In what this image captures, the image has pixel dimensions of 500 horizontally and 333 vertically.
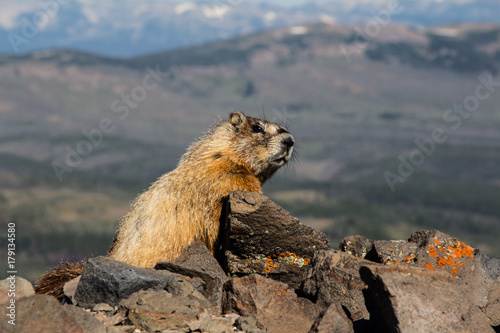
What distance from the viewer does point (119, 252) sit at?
689 inches

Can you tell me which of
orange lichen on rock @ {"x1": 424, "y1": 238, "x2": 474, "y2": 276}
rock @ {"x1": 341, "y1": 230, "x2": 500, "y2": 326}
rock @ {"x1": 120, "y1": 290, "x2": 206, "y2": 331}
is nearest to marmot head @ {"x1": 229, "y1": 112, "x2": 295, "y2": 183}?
rock @ {"x1": 341, "y1": 230, "x2": 500, "y2": 326}

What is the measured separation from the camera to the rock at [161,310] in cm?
1209

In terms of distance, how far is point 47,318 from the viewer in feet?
36.3

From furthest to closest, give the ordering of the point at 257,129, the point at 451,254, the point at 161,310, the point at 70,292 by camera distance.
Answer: the point at 257,129
the point at 451,254
the point at 70,292
the point at 161,310

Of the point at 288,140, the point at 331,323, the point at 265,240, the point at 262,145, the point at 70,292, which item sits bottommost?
the point at 331,323

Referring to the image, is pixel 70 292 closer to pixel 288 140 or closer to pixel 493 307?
pixel 288 140

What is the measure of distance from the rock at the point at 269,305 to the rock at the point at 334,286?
0.41 metres

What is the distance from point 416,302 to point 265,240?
580 centimetres

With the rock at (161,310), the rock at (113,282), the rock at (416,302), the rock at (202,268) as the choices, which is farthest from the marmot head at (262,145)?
the rock at (416,302)

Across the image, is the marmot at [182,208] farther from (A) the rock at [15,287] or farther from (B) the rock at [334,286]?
(B) the rock at [334,286]

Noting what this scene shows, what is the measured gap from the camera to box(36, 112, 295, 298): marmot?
1719 cm

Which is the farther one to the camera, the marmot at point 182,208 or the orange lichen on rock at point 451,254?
the marmot at point 182,208

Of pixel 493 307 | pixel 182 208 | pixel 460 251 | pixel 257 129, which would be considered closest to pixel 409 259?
pixel 460 251

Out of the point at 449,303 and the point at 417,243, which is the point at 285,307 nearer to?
the point at 449,303
